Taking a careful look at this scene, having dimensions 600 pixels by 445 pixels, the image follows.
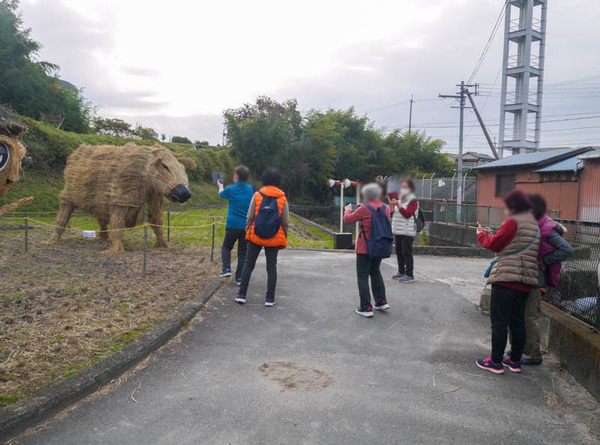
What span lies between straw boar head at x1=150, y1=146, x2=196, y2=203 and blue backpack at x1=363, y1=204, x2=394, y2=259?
16.2 feet

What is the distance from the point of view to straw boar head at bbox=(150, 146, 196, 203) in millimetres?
8836

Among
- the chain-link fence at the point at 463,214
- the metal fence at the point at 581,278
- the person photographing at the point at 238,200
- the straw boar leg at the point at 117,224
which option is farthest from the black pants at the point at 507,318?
the chain-link fence at the point at 463,214

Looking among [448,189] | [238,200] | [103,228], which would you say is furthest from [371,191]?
[448,189]

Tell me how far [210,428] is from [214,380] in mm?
720

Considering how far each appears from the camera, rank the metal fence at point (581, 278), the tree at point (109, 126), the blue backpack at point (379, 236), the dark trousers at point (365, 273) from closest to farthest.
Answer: the metal fence at point (581, 278)
the blue backpack at point (379, 236)
the dark trousers at point (365, 273)
the tree at point (109, 126)

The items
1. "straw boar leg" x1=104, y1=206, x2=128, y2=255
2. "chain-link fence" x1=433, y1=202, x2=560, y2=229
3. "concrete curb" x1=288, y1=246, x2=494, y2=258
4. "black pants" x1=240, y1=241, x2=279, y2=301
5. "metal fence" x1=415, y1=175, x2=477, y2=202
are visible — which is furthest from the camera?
"metal fence" x1=415, y1=175, x2=477, y2=202

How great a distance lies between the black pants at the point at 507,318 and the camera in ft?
12.0

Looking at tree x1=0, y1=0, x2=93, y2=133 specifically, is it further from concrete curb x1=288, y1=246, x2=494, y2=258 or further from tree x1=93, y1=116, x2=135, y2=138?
concrete curb x1=288, y1=246, x2=494, y2=258

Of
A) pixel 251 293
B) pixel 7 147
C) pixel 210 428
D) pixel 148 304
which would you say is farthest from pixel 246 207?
pixel 210 428

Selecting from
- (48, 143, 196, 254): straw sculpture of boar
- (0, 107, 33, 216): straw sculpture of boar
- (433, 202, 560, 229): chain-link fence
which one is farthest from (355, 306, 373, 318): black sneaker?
(433, 202, 560, 229): chain-link fence

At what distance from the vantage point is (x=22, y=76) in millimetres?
21500

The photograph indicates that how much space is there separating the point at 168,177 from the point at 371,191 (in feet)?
17.2

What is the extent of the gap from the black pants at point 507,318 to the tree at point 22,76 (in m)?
24.7

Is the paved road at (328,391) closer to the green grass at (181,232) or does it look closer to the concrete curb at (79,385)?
the concrete curb at (79,385)
